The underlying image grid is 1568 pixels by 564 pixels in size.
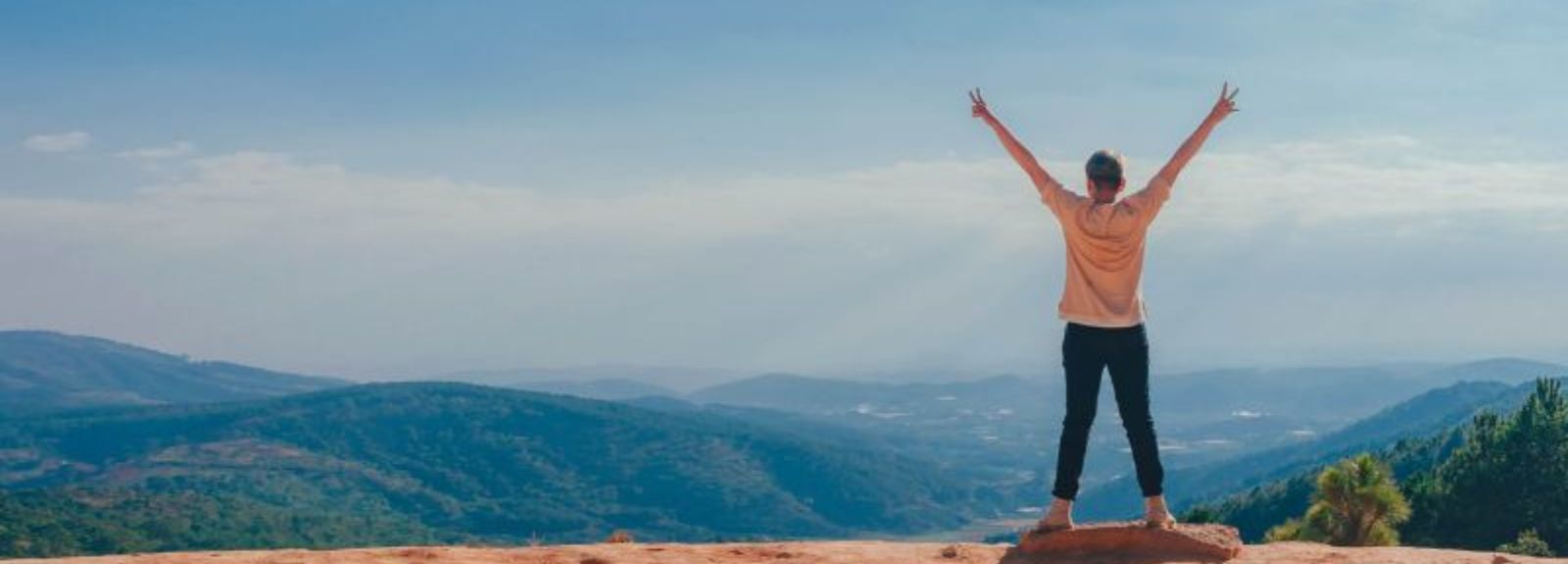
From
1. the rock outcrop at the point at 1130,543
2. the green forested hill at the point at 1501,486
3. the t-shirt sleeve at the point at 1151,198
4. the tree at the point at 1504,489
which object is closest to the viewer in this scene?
the t-shirt sleeve at the point at 1151,198

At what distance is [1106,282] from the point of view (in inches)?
462

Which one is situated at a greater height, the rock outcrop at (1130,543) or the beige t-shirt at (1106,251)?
the beige t-shirt at (1106,251)

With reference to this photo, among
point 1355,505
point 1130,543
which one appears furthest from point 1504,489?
point 1130,543

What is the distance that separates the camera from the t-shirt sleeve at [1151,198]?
37.8 feet

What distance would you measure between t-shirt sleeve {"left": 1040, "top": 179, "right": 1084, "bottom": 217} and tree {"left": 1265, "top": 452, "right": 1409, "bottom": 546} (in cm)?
2836

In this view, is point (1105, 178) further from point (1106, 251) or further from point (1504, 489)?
point (1504, 489)

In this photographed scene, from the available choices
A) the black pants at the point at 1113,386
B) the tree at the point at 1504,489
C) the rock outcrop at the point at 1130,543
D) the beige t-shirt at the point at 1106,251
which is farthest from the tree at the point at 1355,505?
the tree at the point at 1504,489

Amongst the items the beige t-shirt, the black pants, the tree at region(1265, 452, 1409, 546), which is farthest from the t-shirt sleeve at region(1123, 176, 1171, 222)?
the tree at region(1265, 452, 1409, 546)

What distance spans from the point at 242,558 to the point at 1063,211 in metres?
7.43

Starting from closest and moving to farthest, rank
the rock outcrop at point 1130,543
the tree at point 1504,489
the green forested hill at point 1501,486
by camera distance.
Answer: the rock outcrop at point 1130,543
the tree at point 1504,489
the green forested hill at point 1501,486

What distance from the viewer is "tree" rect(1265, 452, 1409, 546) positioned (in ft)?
122

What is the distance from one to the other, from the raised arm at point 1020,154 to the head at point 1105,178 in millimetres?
359

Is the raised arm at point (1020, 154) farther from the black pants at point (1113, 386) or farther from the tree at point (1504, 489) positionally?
the tree at point (1504, 489)

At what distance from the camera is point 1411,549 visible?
42.3ft
